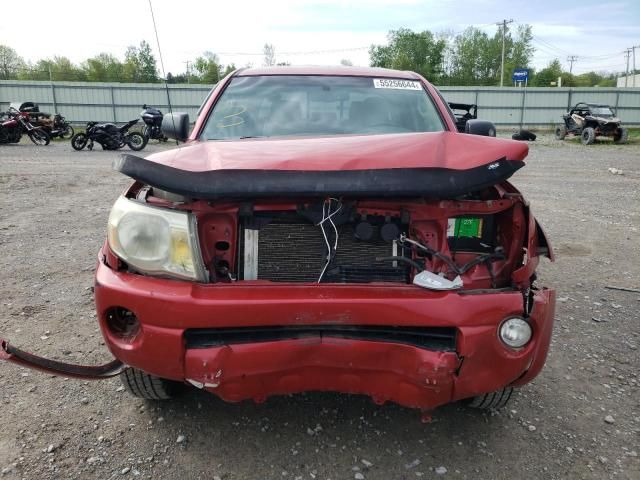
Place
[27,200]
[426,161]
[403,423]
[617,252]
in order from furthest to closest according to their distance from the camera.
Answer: [27,200]
[617,252]
[403,423]
[426,161]

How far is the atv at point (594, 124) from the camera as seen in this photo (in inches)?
760

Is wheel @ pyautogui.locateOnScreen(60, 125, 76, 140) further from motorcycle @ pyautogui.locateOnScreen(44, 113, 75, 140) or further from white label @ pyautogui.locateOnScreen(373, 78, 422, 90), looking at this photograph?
white label @ pyautogui.locateOnScreen(373, 78, 422, 90)

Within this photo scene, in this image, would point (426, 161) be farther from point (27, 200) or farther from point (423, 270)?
point (27, 200)

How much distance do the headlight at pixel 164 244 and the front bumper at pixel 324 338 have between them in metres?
0.06

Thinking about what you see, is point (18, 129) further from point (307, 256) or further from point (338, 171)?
point (338, 171)

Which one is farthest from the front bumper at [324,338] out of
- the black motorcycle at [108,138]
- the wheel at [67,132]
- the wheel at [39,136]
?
the wheel at [67,132]

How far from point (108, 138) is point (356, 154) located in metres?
15.9

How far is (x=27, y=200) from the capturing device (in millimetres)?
7699

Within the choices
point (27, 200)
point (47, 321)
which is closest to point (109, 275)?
point (47, 321)

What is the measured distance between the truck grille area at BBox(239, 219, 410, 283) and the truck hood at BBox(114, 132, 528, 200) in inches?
10.8

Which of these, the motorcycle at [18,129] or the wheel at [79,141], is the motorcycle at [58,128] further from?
the wheel at [79,141]

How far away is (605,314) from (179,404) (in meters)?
3.00

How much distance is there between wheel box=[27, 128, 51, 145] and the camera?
17656 millimetres

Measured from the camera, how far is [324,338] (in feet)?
6.11
